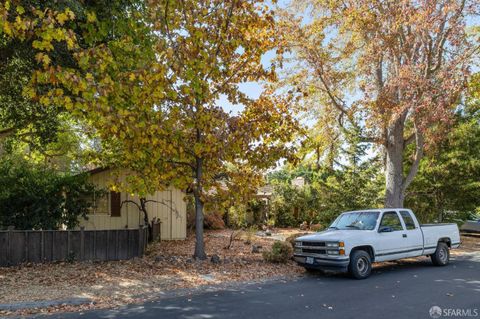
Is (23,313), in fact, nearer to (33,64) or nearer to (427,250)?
(33,64)

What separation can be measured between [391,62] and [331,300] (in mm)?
13733

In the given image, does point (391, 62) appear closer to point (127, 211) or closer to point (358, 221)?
point (358, 221)

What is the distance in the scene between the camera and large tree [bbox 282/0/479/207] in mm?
14305

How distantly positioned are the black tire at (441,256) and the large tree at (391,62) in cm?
490

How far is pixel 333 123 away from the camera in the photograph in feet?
66.6

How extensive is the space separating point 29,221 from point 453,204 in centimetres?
2061

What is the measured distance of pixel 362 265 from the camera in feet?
32.2

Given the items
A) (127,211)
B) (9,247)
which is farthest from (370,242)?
(127,211)

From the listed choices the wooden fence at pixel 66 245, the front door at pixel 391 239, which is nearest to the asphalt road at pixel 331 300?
the front door at pixel 391 239

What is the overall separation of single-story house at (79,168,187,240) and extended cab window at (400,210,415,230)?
366 inches

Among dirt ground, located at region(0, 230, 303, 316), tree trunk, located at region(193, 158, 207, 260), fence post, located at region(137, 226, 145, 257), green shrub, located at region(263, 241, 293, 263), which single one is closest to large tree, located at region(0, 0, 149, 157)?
tree trunk, located at region(193, 158, 207, 260)

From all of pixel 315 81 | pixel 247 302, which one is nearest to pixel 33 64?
pixel 247 302

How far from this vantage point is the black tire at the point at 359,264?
31.4 ft

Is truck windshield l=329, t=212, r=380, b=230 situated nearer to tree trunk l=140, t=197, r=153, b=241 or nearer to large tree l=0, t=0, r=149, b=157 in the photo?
large tree l=0, t=0, r=149, b=157
